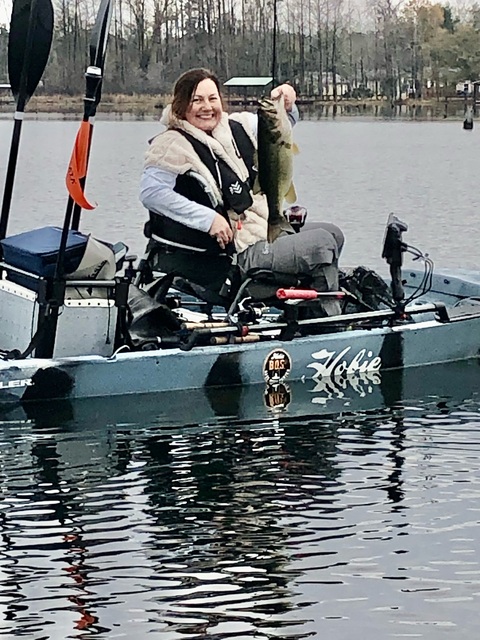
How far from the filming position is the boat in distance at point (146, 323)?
859 cm

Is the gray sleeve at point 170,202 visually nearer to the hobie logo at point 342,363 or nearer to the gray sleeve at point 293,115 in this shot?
the gray sleeve at point 293,115

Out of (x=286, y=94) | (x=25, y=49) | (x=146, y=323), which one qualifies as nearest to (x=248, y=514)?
(x=146, y=323)

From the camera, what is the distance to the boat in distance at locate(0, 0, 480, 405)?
28.2 ft

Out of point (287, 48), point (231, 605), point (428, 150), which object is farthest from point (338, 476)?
point (287, 48)

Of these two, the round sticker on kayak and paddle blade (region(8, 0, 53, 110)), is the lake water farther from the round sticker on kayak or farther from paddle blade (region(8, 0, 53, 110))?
paddle blade (region(8, 0, 53, 110))

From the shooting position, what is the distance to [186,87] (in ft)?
30.1

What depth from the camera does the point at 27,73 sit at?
8984 mm

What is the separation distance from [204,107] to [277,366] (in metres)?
1.67

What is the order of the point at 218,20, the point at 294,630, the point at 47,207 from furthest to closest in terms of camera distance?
the point at 218,20 → the point at 47,207 → the point at 294,630

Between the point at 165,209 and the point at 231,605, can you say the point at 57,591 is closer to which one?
the point at 231,605

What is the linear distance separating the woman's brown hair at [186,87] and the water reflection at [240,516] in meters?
1.78

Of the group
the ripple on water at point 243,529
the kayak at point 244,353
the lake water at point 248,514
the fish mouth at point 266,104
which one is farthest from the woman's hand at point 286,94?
the ripple on water at point 243,529

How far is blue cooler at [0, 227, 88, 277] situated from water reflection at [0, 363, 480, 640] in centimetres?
84

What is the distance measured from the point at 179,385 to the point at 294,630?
3.44m
